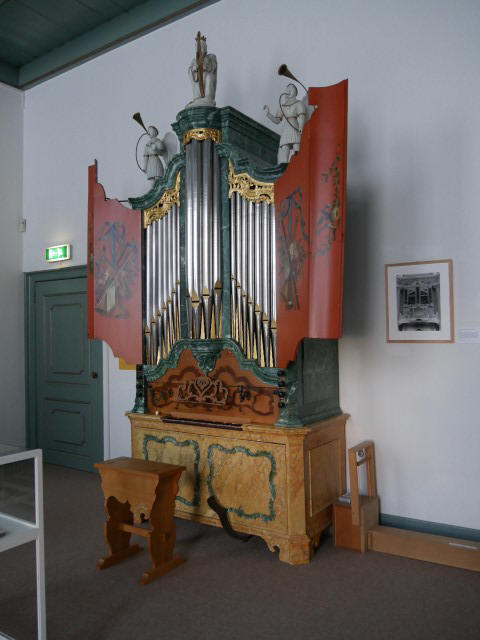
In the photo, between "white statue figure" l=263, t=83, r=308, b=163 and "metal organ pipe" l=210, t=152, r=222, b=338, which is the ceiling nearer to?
"white statue figure" l=263, t=83, r=308, b=163

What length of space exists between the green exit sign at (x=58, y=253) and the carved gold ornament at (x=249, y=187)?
2.81 meters

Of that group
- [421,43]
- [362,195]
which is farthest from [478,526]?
[421,43]

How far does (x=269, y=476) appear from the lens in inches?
132

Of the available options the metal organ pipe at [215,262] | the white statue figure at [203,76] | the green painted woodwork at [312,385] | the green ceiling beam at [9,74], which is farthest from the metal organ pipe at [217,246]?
the green ceiling beam at [9,74]

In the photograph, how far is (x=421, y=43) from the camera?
357 cm

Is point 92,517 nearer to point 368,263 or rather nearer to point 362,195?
point 368,263

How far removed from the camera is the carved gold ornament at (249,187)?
3349mm

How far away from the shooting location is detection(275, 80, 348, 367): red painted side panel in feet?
9.91

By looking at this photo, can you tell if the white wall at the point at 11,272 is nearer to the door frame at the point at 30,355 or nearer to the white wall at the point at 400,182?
the door frame at the point at 30,355

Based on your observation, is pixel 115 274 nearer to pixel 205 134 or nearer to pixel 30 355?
pixel 205 134

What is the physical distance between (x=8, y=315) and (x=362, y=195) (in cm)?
420

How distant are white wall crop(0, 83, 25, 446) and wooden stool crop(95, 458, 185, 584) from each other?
3.12m

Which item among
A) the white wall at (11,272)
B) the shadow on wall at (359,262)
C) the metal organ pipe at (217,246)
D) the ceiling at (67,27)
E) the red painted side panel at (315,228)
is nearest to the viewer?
the red painted side panel at (315,228)

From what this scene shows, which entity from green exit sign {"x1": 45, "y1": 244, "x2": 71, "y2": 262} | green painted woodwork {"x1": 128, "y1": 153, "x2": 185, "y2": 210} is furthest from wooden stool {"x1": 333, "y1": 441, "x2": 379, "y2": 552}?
green exit sign {"x1": 45, "y1": 244, "x2": 71, "y2": 262}
